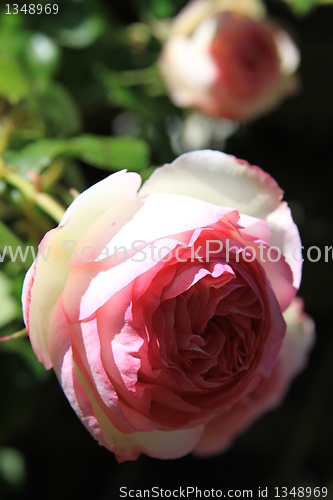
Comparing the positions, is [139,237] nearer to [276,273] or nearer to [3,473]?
[276,273]

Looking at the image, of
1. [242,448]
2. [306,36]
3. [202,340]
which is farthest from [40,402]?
[306,36]

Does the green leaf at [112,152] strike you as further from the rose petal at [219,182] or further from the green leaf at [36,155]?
the rose petal at [219,182]

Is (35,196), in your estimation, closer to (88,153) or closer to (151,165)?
(88,153)

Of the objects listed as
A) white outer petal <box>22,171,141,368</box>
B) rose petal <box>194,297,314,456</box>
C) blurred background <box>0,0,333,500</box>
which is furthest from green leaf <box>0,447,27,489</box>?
white outer petal <box>22,171,141,368</box>

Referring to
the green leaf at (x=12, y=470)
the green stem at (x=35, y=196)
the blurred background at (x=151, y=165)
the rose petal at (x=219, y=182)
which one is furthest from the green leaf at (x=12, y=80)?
the green leaf at (x=12, y=470)

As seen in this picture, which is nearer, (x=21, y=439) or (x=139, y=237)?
(x=139, y=237)

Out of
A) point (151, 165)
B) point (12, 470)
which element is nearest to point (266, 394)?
point (151, 165)
